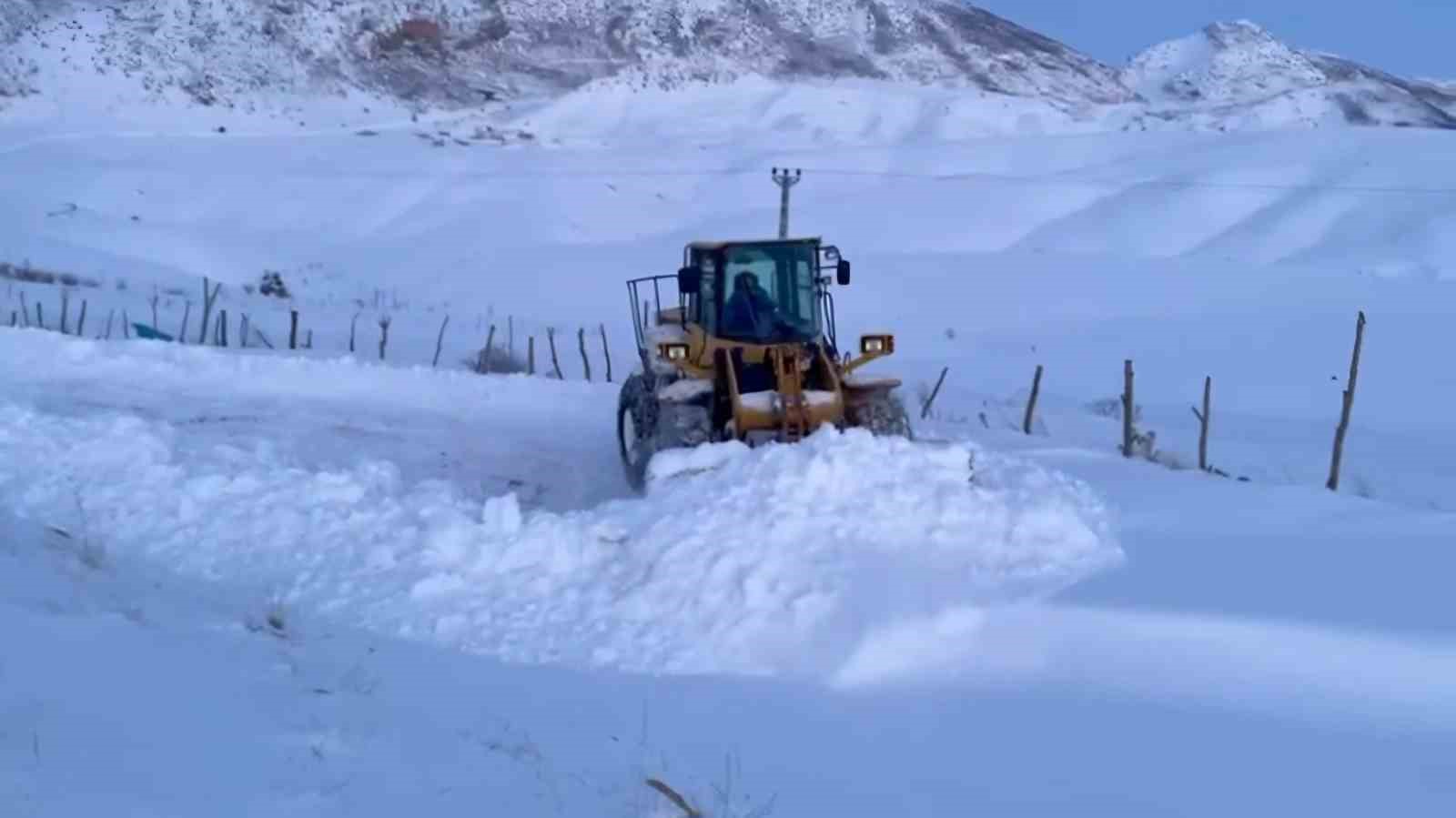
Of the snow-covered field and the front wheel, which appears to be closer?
the snow-covered field

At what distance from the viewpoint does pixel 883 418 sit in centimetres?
1223

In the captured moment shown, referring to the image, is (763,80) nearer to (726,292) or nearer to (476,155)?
(476,155)

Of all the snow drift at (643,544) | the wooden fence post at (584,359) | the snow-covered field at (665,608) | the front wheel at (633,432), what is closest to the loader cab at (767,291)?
the front wheel at (633,432)

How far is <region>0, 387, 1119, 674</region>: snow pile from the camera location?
854 centimetres

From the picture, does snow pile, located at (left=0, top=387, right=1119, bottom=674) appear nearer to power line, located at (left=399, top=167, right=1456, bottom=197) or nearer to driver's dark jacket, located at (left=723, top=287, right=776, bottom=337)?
driver's dark jacket, located at (left=723, top=287, right=776, bottom=337)

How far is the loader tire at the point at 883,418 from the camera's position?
12.2 metres

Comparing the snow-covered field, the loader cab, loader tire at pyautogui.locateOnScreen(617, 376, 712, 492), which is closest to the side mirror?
the loader cab

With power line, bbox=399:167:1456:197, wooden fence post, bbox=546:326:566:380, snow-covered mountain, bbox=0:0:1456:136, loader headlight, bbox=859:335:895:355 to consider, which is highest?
snow-covered mountain, bbox=0:0:1456:136

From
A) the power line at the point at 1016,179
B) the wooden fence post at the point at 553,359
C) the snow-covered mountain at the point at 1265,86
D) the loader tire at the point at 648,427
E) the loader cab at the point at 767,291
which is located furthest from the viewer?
the snow-covered mountain at the point at 1265,86

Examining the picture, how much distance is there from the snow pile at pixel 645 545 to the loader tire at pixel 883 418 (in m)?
1.21

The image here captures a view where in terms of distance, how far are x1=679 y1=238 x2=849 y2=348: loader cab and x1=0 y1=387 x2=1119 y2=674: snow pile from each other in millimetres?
2227

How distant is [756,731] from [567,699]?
3.11 ft

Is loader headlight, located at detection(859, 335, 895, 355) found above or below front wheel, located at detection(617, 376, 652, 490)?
above

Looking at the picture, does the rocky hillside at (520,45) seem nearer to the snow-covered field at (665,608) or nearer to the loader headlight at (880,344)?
the snow-covered field at (665,608)
